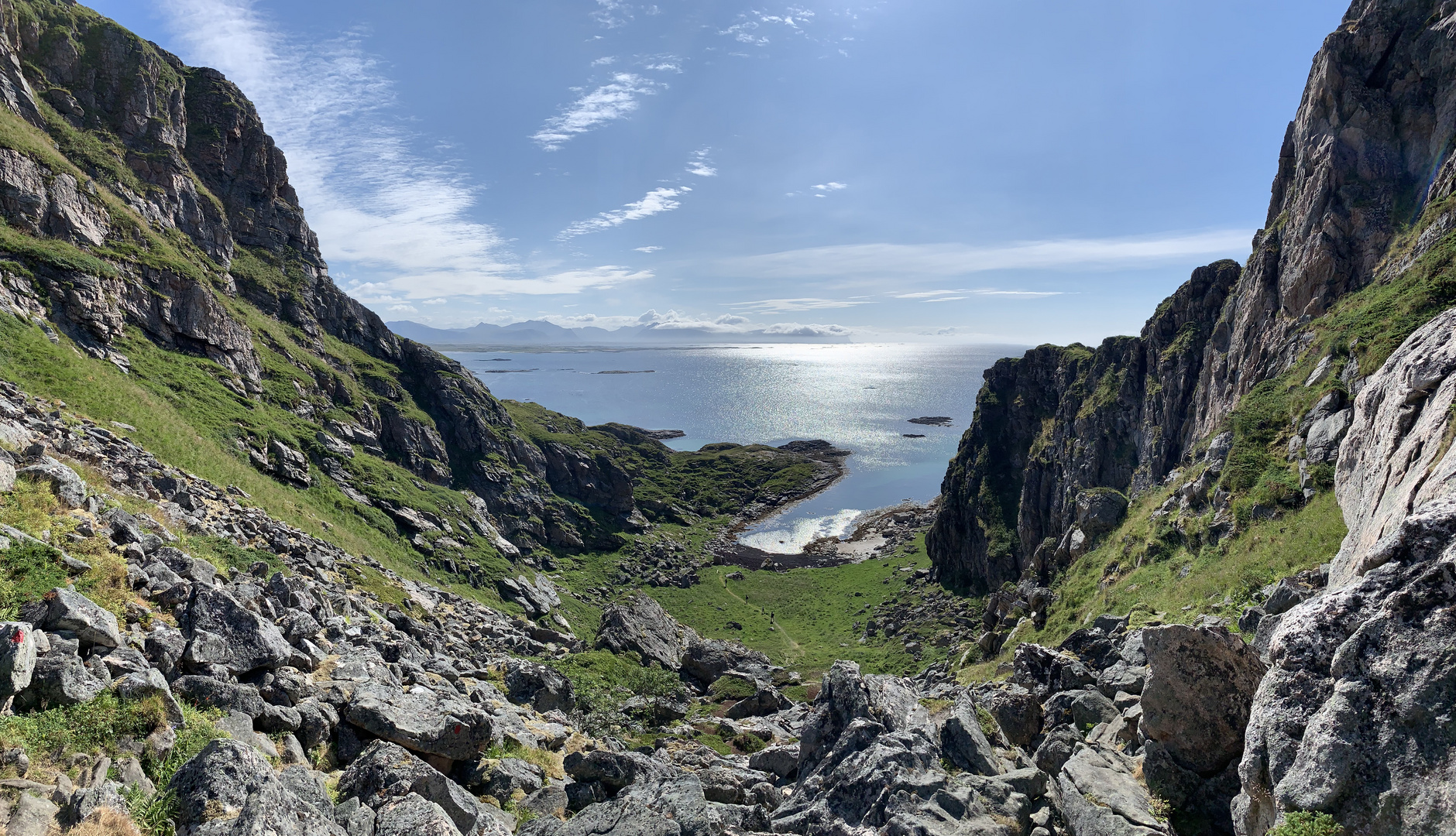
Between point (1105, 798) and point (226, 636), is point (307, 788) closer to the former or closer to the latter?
point (226, 636)

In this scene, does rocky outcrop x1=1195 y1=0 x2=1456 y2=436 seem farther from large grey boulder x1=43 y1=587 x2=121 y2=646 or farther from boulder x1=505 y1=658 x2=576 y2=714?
large grey boulder x1=43 y1=587 x2=121 y2=646

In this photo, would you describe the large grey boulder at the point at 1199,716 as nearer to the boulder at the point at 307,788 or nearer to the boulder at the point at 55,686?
the boulder at the point at 307,788

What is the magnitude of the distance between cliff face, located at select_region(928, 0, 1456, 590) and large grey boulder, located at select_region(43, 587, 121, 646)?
1643 inches

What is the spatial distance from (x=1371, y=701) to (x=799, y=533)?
121 meters

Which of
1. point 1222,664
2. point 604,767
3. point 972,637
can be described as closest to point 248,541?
point 604,767

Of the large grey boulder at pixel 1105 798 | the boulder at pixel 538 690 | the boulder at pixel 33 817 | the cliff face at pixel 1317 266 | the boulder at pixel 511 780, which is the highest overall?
the cliff face at pixel 1317 266

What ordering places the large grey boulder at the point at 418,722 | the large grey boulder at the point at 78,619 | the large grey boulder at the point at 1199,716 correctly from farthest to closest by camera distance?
the large grey boulder at the point at 418,722 < the large grey boulder at the point at 1199,716 < the large grey boulder at the point at 78,619

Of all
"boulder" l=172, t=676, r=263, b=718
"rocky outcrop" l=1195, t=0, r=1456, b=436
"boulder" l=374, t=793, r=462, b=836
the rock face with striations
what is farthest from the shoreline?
the rock face with striations

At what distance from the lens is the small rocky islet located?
8891 millimetres

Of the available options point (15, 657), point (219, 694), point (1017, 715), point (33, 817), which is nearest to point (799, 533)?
point (1017, 715)

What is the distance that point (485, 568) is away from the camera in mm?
58281

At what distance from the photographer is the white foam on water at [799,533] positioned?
117812mm

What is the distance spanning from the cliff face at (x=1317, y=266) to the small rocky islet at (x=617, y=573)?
308 mm

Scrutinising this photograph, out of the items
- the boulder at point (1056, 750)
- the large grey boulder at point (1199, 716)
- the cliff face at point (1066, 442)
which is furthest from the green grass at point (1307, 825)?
the cliff face at point (1066, 442)
